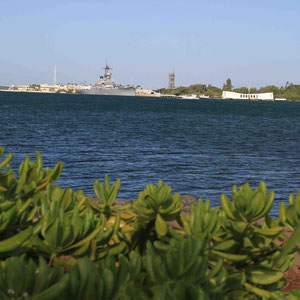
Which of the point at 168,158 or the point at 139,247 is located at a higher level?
the point at 139,247

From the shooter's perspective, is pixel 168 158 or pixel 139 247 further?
pixel 168 158

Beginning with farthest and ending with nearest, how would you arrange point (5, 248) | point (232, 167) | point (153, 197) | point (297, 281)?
point (232, 167), point (297, 281), point (153, 197), point (5, 248)

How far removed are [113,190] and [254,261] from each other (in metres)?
0.99

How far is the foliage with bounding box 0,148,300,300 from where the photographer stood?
1663 mm

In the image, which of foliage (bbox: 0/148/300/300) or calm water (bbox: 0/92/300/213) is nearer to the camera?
foliage (bbox: 0/148/300/300)

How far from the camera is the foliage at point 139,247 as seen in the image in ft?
5.46

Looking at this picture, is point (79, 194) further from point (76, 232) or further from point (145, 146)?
point (145, 146)

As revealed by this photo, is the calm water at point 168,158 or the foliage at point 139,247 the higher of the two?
the foliage at point 139,247

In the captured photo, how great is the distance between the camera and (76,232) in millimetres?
2189

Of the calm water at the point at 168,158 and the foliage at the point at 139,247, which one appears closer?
the foliage at the point at 139,247

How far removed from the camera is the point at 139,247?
9.68 feet

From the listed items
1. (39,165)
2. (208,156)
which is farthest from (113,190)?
(208,156)

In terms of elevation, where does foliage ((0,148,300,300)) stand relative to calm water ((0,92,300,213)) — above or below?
above

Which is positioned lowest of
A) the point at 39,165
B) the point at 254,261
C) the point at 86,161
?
the point at 86,161
